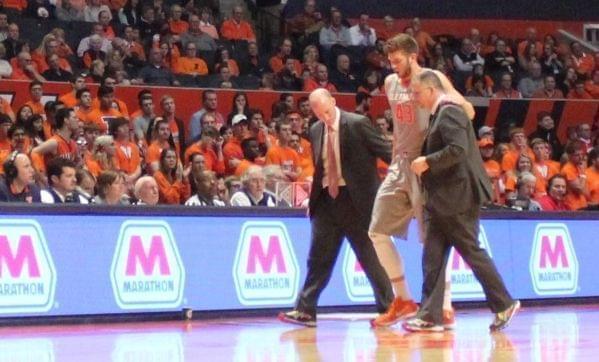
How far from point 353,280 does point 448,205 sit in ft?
11.4

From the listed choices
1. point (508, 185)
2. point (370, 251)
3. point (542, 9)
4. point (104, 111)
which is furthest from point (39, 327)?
point (542, 9)

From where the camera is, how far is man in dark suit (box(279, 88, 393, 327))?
36.4 feet

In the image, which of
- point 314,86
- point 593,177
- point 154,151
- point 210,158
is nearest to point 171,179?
point 154,151

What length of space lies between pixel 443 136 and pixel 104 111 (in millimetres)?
7865

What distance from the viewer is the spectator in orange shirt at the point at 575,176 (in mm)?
17906

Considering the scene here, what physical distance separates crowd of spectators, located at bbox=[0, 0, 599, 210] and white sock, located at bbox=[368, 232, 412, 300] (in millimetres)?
2953

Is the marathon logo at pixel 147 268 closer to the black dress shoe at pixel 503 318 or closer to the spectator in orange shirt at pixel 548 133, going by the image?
the black dress shoe at pixel 503 318

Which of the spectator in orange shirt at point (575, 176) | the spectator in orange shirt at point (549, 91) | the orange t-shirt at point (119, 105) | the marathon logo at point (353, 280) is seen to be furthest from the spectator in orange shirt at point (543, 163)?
the marathon logo at point (353, 280)

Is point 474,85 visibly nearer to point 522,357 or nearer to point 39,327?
point 39,327

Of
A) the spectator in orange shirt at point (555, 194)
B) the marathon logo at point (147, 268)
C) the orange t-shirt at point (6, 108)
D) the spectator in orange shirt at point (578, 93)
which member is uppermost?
the spectator in orange shirt at point (578, 93)

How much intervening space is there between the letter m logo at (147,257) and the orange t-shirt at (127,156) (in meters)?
3.89

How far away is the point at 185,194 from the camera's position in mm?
15602

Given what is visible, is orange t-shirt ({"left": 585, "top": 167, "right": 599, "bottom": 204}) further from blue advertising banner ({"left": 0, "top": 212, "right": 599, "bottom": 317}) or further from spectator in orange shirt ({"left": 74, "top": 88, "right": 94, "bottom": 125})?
spectator in orange shirt ({"left": 74, "top": 88, "right": 94, "bottom": 125})

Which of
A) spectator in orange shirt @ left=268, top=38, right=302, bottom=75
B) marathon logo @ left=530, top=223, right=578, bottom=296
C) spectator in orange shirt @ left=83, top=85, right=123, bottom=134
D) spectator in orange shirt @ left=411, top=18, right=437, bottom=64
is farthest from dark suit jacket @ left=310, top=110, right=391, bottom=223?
spectator in orange shirt @ left=411, top=18, right=437, bottom=64
